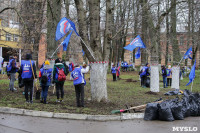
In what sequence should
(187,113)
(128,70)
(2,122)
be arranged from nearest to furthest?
(2,122) → (187,113) → (128,70)

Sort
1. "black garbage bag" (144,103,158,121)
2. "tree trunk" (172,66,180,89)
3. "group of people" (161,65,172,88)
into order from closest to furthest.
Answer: "black garbage bag" (144,103,158,121) < "tree trunk" (172,66,180,89) < "group of people" (161,65,172,88)

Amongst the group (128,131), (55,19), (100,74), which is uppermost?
(55,19)

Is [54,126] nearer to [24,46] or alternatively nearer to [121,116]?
[121,116]

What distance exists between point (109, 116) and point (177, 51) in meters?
23.7

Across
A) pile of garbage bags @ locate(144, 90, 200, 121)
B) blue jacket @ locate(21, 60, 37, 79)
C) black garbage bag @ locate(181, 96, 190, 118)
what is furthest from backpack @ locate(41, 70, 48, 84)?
black garbage bag @ locate(181, 96, 190, 118)

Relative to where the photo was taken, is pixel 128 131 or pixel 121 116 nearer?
pixel 128 131

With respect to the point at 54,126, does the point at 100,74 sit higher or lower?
higher

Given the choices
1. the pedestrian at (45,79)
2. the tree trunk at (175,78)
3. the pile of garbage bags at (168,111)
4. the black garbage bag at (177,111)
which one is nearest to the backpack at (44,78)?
the pedestrian at (45,79)

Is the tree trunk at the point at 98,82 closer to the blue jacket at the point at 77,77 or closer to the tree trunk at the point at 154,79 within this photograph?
the blue jacket at the point at 77,77

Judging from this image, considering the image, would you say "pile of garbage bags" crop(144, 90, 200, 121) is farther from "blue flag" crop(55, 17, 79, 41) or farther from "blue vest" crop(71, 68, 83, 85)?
"blue flag" crop(55, 17, 79, 41)

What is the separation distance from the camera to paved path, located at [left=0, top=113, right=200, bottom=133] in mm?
5742

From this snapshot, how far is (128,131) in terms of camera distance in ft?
19.2

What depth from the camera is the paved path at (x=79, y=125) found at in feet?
18.8

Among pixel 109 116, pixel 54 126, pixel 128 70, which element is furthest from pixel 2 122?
pixel 128 70
